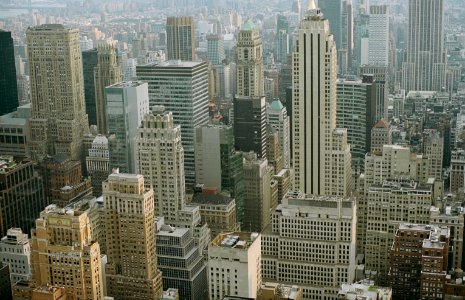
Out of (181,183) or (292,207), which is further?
(181,183)

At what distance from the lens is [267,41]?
36.9 metres

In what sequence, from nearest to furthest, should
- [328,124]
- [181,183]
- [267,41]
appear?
1. [181,183]
2. [328,124]
3. [267,41]

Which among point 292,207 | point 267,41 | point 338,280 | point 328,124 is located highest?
point 267,41

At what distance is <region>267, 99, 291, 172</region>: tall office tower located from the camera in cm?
3212

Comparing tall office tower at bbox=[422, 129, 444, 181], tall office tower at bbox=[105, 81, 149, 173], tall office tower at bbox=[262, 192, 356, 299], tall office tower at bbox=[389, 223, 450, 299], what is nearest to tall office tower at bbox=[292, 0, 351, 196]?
tall office tower at bbox=[422, 129, 444, 181]

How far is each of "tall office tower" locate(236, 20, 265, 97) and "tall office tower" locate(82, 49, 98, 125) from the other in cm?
704

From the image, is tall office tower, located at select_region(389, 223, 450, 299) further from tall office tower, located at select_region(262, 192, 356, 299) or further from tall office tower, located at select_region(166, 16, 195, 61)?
tall office tower, located at select_region(166, 16, 195, 61)

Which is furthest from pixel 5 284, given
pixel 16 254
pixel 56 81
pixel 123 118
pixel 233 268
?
pixel 56 81

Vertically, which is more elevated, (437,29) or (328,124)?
(437,29)

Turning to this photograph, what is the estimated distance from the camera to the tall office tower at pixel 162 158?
22078 mm

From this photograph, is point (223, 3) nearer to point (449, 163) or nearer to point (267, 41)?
point (267, 41)

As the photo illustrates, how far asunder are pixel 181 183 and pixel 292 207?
402cm

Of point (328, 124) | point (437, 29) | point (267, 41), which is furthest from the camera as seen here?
point (437, 29)

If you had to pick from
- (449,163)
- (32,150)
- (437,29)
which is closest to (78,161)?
(32,150)
